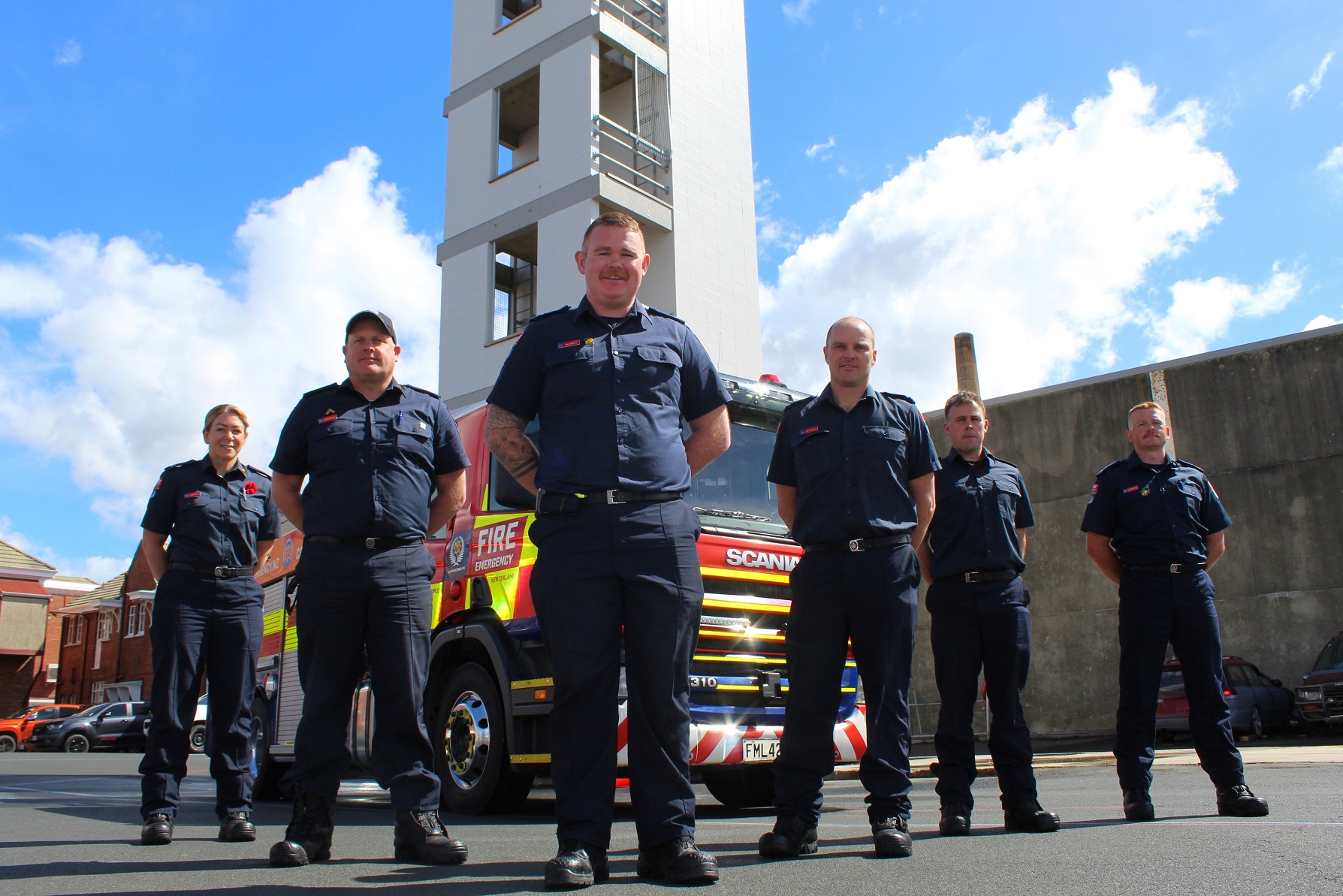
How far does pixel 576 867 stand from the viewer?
10.0 ft

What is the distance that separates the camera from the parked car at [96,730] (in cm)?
2973

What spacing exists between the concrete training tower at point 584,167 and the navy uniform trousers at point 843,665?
14.2 meters

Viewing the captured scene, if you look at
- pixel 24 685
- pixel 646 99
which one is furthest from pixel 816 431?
pixel 24 685

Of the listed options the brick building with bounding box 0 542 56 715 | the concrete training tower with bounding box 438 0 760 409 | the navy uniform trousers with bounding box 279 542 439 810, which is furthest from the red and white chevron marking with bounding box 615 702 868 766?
the brick building with bounding box 0 542 56 715

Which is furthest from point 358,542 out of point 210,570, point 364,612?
point 210,570

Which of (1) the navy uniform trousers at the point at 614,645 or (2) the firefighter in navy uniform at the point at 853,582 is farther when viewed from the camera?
(2) the firefighter in navy uniform at the point at 853,582

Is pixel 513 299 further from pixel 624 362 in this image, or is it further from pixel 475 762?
pixel 624 362

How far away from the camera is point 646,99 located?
20406 mm

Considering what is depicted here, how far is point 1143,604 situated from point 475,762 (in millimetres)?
3794

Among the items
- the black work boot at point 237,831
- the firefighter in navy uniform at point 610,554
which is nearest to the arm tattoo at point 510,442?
the firefighter in navy uniform at point 610,554

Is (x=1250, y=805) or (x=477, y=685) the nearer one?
(x=1250, y=805)

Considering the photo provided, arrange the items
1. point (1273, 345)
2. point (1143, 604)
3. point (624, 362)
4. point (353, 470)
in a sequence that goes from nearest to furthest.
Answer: point (624, 362)
point (353, 470)
point (1143, 604)
point (1273, 345)

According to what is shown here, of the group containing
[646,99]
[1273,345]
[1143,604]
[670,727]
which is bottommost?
[670,727]

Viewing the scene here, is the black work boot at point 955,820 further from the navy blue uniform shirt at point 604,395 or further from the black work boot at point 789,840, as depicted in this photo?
the navy blue uniform shirt at point 604,395
